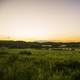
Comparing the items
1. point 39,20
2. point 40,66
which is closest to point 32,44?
point 39,20

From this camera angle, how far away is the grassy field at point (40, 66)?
16.8 feet

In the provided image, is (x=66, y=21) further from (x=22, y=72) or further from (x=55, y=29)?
(x=22, y=72)

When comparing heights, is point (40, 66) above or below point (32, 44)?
below

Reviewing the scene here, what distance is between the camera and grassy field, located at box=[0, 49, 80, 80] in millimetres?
5129

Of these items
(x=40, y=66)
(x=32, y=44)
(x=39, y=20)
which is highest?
(x=39, y=20)

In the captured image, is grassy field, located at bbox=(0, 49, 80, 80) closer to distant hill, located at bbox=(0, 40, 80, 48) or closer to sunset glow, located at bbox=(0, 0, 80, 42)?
distant hill, located at bbox=(0, 40, 80, 48)

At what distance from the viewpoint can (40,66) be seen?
19.1ft

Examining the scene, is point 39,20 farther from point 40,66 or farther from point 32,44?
point 40,66

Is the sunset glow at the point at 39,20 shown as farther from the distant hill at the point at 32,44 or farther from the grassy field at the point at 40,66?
the grassy field at the point at 40,66

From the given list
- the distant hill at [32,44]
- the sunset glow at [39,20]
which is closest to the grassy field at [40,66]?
the distant hill at [32,44]

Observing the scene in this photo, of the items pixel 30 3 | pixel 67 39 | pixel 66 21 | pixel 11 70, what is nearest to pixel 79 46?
→ pixel 67 39

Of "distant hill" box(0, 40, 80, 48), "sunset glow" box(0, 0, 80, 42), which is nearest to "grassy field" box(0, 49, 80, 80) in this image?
"distant hill" box(0, 40, 80, 48)

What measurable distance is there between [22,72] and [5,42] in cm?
212

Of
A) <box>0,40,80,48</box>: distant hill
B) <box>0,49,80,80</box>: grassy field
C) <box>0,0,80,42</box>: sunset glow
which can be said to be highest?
<box>0,0,80,42</box>: sunset glow
